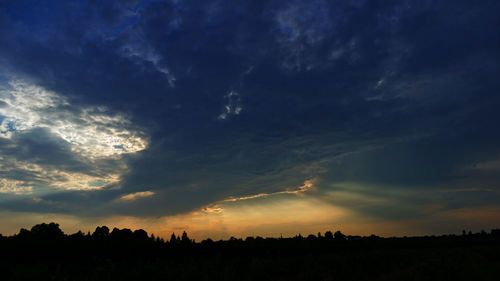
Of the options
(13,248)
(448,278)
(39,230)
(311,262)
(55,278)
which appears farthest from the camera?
(39,230)

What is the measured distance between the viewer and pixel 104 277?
3562 centimetres

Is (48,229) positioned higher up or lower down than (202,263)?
higher up

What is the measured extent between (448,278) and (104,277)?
3305 cm

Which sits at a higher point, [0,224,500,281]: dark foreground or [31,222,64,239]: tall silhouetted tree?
[31,222,64,239]: tall silhouetted tree

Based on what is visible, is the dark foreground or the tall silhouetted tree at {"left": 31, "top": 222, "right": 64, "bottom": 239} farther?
the tall silhouetted tree at {"left": 31, "top": 222, "right": 64, "bottom": 239}

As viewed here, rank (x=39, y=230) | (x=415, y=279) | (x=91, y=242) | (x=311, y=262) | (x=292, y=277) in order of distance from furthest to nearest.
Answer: (x=39, y=230)
(x=91, y=242)
(x=311, y=262)
(x=292, y=277)
(x=415, y=279)

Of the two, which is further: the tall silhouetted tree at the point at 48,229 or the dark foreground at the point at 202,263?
the tall silhouetted tree at the point at 48,229

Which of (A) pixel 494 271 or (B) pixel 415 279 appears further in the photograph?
(A) pixel 494 271

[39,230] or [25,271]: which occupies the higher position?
[39,230]

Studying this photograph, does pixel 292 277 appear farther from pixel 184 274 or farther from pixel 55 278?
pixel 55 278

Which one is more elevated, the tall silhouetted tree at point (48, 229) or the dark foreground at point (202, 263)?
the tall silhouetted tree at point (48, 229)

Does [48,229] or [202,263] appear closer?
[202,263]

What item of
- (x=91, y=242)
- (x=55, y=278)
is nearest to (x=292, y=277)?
(x=55, y=278)

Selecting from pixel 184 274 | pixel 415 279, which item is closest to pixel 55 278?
pixel 184 274
